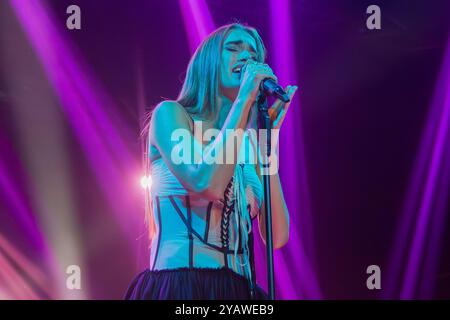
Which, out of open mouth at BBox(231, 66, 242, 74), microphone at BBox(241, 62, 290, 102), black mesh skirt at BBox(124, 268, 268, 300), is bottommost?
black mesh skirt at BBox(124, 268, 268, 300)

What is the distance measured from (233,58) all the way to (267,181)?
0.44m

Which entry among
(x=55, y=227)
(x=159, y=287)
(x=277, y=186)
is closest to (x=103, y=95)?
(x=55, y=227)

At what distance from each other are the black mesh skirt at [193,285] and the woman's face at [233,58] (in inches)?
18.4

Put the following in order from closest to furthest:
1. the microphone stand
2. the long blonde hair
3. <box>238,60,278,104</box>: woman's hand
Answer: the microphone stand, <box>238,60,278,104</box>: woman's hand, the long blonde hair

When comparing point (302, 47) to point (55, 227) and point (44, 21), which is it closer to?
point (44, 21)

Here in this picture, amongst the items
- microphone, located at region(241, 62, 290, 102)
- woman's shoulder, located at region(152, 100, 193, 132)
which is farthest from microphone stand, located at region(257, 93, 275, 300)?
woman's shoulder, located at region(152, 100, 193, 132)

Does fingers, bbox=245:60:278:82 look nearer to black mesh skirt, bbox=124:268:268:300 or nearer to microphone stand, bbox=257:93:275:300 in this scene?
microphone stand, bbox=257:93:275:300

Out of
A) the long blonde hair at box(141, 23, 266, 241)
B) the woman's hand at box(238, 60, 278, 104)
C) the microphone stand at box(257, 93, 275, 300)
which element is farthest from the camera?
the long blonde hair at box(141, 23, 266, 241)

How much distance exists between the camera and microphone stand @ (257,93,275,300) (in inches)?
51.3

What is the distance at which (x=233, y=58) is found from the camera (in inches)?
64.5

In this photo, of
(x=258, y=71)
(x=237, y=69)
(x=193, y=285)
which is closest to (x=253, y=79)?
(x=258, y=71)

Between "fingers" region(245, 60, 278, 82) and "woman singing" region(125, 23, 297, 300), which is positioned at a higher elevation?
"fingers" region(245, 60, 278, 82)

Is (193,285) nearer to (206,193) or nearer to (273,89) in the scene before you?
(206,193)

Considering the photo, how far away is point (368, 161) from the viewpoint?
2.68 m
